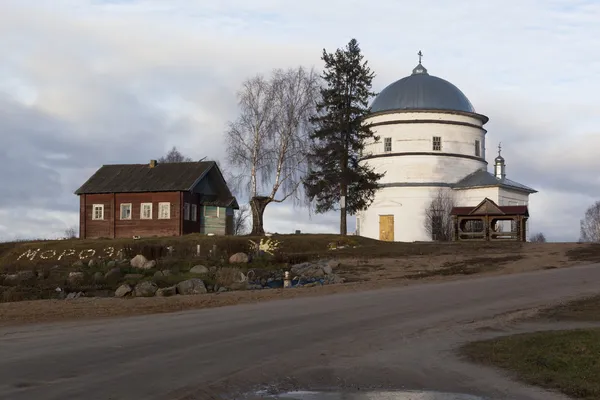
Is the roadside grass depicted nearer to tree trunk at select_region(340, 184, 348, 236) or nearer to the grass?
the grass

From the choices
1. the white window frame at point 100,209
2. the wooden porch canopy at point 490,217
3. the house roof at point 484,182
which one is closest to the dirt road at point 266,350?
the wooden porch canopy at point 490,217

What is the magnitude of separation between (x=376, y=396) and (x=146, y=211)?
44.8m

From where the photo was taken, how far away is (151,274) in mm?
31219

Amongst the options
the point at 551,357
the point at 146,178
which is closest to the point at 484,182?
the point at 146,178

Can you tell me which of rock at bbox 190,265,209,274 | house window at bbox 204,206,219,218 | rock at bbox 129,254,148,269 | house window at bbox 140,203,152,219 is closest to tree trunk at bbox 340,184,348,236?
house window at bbox 204,206,219,218

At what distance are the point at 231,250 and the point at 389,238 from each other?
73.1 feet

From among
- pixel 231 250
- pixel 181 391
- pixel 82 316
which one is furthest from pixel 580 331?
pixel 231 250

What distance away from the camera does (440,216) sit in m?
57.9

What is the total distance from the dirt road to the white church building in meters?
41.1

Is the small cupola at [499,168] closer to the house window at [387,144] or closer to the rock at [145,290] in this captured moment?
the house window at [387,144]

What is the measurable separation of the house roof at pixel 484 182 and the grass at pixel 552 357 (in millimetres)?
46724

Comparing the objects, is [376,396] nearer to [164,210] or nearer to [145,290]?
[145,290]

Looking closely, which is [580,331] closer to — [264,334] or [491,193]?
[264,334]

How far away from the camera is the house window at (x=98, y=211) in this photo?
53312 millimetres
